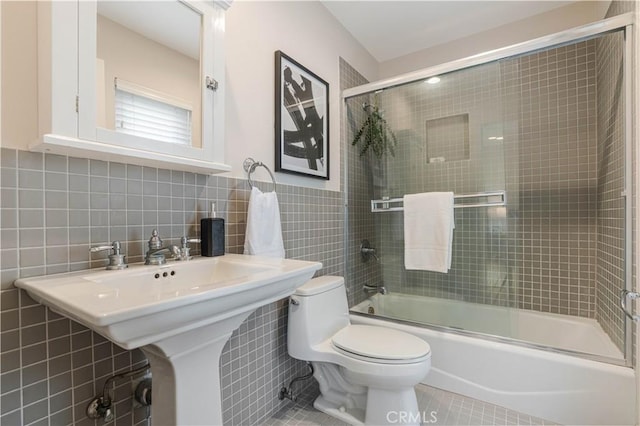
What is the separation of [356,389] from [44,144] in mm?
1573

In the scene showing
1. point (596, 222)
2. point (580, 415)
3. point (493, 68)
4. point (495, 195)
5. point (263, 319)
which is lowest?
point (580, 415)

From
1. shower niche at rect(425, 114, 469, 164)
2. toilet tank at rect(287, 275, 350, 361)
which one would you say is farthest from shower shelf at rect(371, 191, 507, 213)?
toilet tank at rect(287, 275, 350, 361)

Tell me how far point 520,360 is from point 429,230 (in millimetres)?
805

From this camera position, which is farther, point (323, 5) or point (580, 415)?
point (323, 5)

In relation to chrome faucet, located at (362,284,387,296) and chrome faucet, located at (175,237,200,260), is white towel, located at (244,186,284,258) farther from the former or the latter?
chrome faucet, located at (362,284,387,296)

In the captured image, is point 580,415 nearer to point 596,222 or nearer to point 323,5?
point 596,222

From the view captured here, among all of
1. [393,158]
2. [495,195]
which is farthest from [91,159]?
[495,195]

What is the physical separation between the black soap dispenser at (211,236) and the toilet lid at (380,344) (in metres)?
0.74

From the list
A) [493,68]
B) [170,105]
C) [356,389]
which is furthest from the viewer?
[493,68]

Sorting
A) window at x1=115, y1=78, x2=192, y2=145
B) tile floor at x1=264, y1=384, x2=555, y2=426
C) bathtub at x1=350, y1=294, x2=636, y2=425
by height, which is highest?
window at x1=115, y1=78, x2=192, y2=145

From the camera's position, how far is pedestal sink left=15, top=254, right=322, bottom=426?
0.53 m

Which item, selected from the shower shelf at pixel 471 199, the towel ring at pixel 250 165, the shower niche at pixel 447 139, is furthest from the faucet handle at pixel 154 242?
the shower niche at pixel 447 139

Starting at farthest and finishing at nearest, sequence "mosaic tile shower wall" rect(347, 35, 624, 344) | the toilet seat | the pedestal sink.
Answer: "mosaic tile shower wall" rect(347, 35, 624, 344)
the toilet seat
the pedestal sink

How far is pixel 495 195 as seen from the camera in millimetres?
1786
